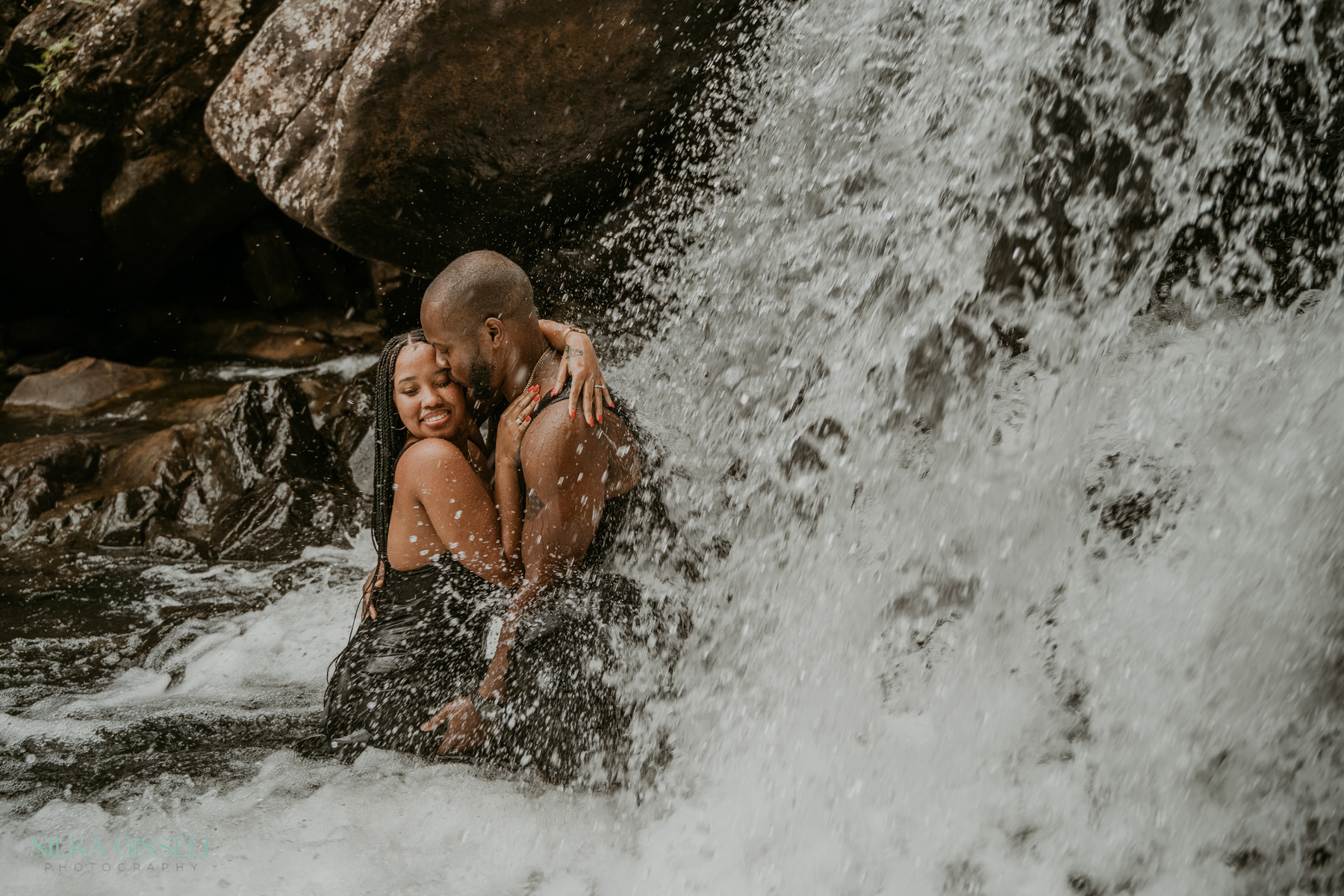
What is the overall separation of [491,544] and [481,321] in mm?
747

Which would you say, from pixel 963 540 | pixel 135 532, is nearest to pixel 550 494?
pixel 963 540

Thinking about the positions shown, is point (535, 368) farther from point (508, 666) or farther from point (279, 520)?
point (279, 520)

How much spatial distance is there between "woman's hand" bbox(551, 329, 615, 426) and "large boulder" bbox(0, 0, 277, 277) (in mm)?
5959

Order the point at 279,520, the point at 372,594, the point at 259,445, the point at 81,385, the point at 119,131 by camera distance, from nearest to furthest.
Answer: the point at 372,594 → the point at 279,520 → the point at 259,445 → the point at 119,131 → the point at 81,385

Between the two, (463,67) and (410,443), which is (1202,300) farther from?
(463,67)

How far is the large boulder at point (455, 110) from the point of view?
179 inches

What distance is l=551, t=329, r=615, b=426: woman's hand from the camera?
2893 mm

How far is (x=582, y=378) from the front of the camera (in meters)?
2.93

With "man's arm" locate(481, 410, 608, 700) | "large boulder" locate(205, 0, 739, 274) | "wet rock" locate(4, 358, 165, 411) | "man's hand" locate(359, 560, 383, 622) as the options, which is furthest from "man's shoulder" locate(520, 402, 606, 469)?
"wet rock" locate(4, 358, 165, 411)

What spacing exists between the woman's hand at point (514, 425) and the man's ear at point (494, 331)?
0.19 meters

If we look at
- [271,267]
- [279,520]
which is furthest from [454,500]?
[271,267]

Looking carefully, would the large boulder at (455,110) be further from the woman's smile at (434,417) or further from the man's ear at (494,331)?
the woman's smile at (434,417)

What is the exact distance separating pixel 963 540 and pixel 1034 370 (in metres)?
0.78

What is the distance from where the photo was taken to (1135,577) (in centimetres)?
297
